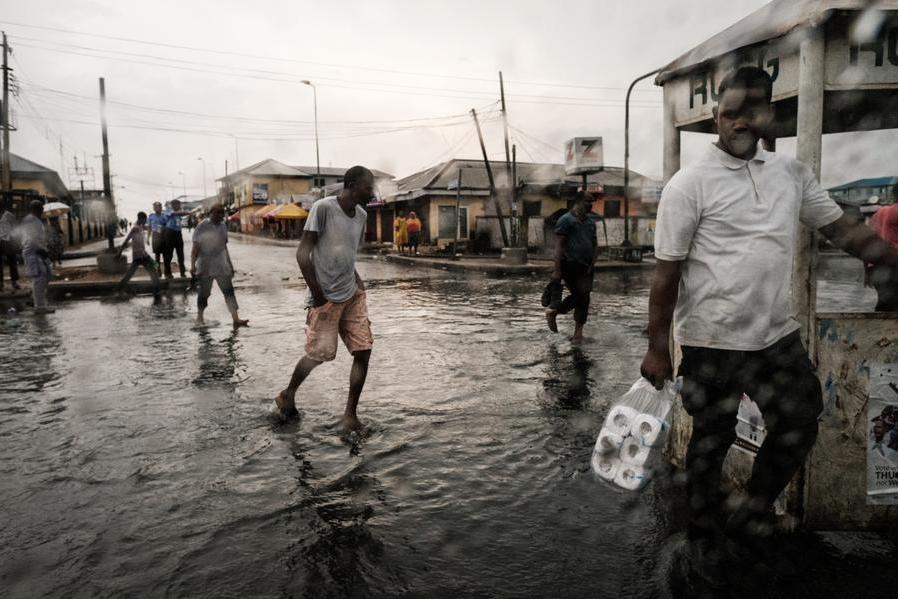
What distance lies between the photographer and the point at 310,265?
14.0ft

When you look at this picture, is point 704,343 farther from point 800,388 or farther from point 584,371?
point 584,371

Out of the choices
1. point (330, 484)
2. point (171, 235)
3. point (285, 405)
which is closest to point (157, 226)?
point (171, 235)

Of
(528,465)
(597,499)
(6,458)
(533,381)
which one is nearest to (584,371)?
(533,381)

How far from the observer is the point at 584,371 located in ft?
20.4

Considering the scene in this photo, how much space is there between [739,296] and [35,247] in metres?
11.1

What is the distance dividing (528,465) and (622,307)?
25.2 feet

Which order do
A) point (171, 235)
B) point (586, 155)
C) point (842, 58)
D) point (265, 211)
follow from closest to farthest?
1. point (842, 58)
2. point (171, 235)
3. point (586, 155)
4. point (265, 211)

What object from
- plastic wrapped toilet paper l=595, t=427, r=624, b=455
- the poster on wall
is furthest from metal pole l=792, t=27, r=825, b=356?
plastic wrapped toilet paper l=595, t=427, r=624, b=455

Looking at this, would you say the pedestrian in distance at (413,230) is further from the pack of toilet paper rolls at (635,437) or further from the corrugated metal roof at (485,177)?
the pack of toilet paper rolls at (635,437)

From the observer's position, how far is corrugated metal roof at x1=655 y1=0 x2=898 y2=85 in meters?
2.65

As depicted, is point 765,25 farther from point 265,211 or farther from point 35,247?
point 265,211

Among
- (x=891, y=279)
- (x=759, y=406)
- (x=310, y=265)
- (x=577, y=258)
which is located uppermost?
(x=310, y=265)

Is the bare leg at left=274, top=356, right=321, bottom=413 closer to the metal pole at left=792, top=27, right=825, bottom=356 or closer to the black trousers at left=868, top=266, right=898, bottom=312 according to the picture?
the metal pole at left=792, top=27, right=825, bottom=356

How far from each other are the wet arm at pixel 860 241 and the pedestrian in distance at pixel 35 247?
11066 millimetres
